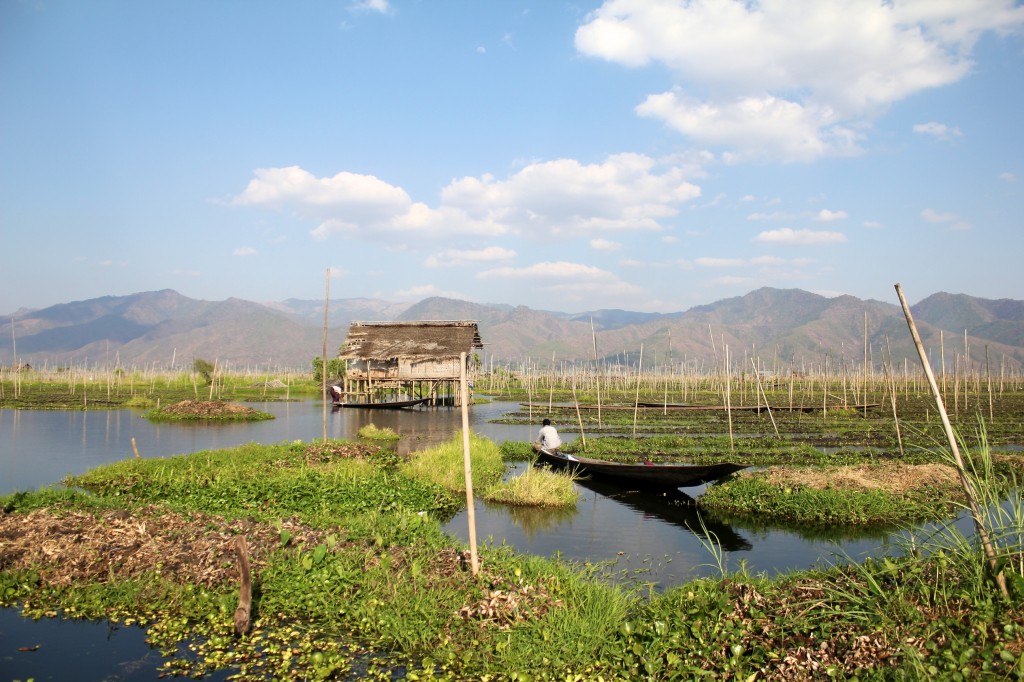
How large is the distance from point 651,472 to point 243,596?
31.8 ft

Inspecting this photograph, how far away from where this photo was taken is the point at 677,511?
13953mm

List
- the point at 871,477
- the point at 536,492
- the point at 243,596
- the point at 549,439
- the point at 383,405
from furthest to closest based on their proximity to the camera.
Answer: the point at 383,405 → the point at 549,439 → the point at 871,477 → the point at 536,492 → the point at 243,596

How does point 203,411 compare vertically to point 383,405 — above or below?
above

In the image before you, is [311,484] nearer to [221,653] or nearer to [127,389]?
[221,653]

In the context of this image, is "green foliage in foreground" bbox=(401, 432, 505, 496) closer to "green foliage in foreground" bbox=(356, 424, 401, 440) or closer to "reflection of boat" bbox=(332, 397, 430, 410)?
"green foliage in foreground" bbox=(356, 424, 401, 440)

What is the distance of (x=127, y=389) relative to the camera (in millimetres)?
51531

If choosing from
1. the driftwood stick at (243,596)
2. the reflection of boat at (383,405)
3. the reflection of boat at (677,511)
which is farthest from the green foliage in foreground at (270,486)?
the reflection of boat at (383,405)

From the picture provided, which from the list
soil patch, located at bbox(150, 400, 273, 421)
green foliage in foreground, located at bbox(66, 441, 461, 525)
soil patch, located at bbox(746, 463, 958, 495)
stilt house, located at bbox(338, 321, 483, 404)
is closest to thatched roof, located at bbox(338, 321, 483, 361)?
stilt house, located at bbox(338, 321, 483, 404)

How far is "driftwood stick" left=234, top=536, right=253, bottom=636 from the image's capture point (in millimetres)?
7008

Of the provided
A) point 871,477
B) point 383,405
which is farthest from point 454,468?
point 383,405

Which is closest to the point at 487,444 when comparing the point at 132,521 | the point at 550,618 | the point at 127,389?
the point at 132,521

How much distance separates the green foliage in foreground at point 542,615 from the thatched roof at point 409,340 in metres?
32.5

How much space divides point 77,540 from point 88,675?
3054 mm

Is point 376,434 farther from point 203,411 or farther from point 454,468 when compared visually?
point 203,411
